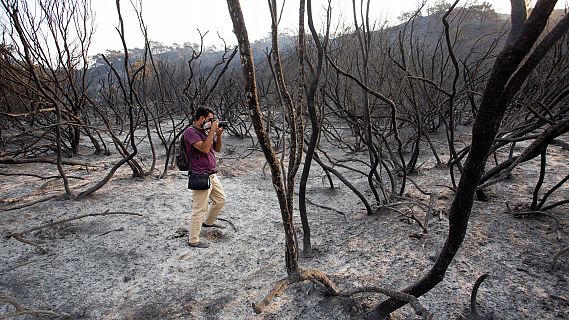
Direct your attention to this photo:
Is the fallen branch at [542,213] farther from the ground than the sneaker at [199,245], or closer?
farther from the ground

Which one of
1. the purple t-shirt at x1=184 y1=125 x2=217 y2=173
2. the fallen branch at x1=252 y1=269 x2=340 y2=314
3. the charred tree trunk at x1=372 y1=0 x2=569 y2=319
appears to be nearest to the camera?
the charred tree trunk at x1=372 y1=0 x2=569 y2=319

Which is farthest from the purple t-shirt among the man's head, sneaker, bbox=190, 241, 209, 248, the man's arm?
sneaker, bbox=190, 241, 209, 248

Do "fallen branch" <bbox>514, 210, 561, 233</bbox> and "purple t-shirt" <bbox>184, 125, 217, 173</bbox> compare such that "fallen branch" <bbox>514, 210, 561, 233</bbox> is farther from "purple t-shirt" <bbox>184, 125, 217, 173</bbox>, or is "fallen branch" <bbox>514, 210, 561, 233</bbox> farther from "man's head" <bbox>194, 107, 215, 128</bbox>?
"man's head" <bbox>194, 107, 215, 128</bbox>

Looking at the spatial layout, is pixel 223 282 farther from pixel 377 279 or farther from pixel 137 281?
pixel 377 279

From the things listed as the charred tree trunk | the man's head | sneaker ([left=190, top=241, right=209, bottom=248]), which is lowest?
sneaker ([left=190, top=241, right=209, bottom=248])

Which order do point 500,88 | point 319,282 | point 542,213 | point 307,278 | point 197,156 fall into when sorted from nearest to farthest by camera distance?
point 500,88, point 307,278, point 319,282, point 542,213, point 197,156

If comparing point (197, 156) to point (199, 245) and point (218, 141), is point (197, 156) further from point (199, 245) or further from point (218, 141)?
point (199, 245)

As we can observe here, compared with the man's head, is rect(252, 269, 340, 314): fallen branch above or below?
below

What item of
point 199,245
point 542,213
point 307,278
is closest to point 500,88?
point 307,278

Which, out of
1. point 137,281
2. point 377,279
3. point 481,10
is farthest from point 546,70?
point 481,10

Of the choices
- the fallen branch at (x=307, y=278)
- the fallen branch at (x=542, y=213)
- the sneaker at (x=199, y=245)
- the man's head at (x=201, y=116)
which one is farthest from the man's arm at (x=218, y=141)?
the fallen branch at (x=542, y=213)

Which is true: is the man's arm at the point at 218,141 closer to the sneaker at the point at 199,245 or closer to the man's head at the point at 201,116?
the man's head at the point at 201,116

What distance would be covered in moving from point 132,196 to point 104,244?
1.32 metres

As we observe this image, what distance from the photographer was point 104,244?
122 inches
